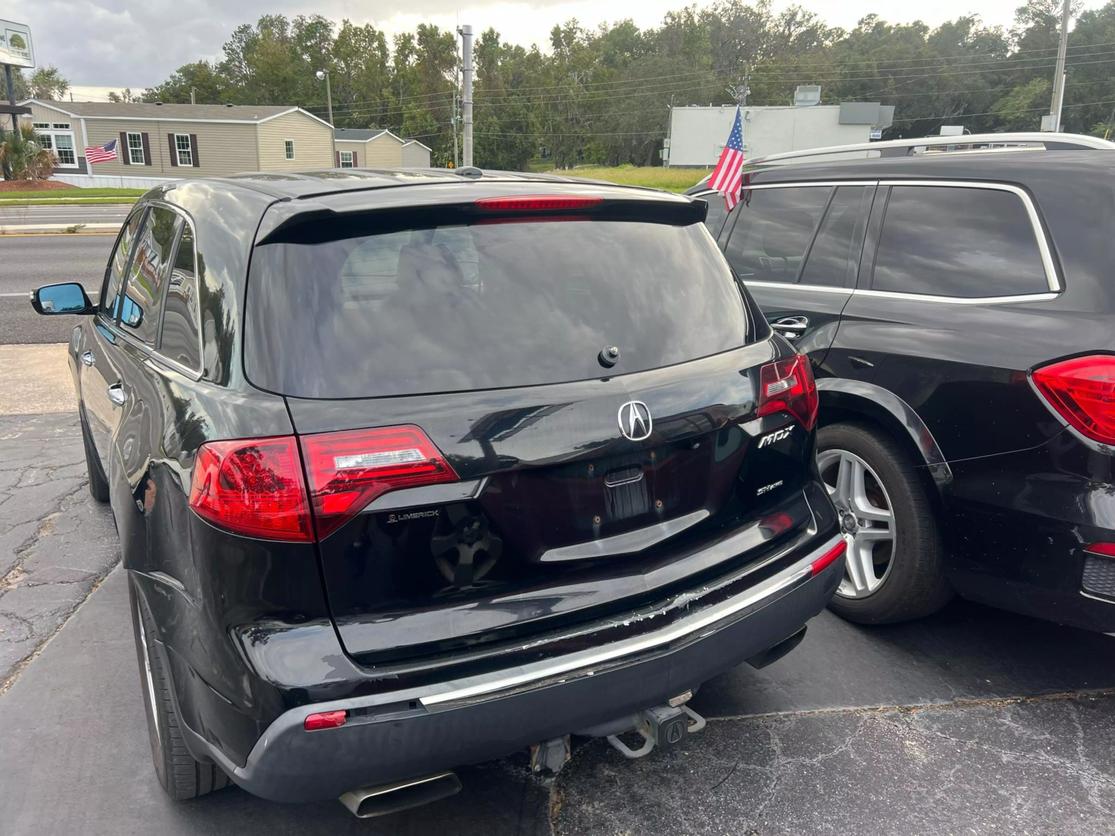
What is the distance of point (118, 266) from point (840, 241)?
324 cm

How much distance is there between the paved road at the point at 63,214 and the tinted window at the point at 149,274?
68.7ft

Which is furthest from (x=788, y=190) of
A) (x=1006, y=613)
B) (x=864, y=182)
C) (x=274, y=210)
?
(x=274, y=210)

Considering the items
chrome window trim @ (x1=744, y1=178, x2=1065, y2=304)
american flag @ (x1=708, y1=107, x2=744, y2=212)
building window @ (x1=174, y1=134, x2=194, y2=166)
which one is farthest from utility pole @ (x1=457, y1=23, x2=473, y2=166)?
building window @ (x1=174, y1=134, x2=194, y2=166)

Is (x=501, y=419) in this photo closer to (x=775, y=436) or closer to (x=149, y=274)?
(x=775, y=436)

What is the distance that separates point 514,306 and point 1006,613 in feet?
9.19

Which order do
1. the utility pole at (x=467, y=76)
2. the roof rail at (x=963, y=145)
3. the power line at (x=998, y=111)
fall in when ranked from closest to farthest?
the roof rail at (x=963, y=145), the utility pole at (x=467, y=76), the power line at (x=998, y=111)

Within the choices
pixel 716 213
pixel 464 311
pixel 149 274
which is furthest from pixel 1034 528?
pixel 149 274

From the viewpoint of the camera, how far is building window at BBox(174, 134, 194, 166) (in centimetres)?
5128

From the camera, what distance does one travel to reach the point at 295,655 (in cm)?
182

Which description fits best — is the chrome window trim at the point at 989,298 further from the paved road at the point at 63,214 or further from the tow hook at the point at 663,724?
the paved road at the point at 63,214

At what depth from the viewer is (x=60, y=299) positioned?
381cm

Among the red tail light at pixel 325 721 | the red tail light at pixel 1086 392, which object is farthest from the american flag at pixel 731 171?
the red tail light at pixel 325 721

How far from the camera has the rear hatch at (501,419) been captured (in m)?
1.87

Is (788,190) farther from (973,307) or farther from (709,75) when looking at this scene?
(709,75)
